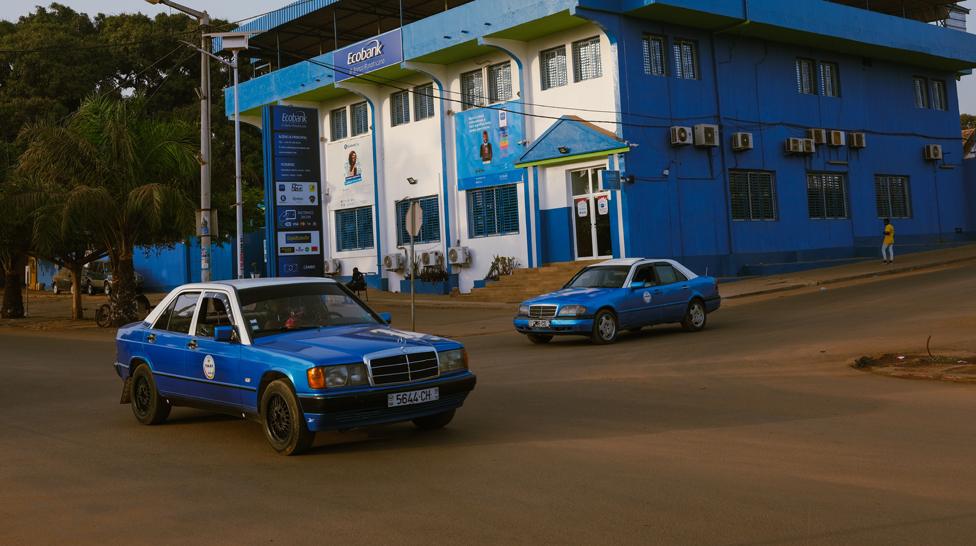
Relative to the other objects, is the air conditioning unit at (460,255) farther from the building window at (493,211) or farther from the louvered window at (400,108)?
the louvered window at (400,108)

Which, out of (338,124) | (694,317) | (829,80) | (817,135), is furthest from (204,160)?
(829,80)

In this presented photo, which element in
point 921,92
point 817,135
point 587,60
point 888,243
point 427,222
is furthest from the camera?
point 921,92

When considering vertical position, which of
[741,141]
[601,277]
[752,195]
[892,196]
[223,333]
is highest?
[741,141]

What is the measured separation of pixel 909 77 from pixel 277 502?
37.6m

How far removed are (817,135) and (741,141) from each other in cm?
444

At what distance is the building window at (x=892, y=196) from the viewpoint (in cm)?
3641

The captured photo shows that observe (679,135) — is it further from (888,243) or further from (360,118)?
(360,118)

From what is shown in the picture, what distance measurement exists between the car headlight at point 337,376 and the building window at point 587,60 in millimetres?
22581

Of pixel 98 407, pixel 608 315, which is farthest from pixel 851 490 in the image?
pixel 608 315

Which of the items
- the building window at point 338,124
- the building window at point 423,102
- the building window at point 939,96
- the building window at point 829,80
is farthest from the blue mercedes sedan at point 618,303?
the building window at point 939,96

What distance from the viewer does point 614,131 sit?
28438 millimetres

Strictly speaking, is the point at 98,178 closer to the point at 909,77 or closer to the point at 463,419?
the point at 463,419

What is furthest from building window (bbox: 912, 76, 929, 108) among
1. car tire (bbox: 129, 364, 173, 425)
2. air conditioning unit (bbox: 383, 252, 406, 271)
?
car tire (bbox: 129, 364, 173, 425)

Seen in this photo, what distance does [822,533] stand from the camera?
5234 millimetres
